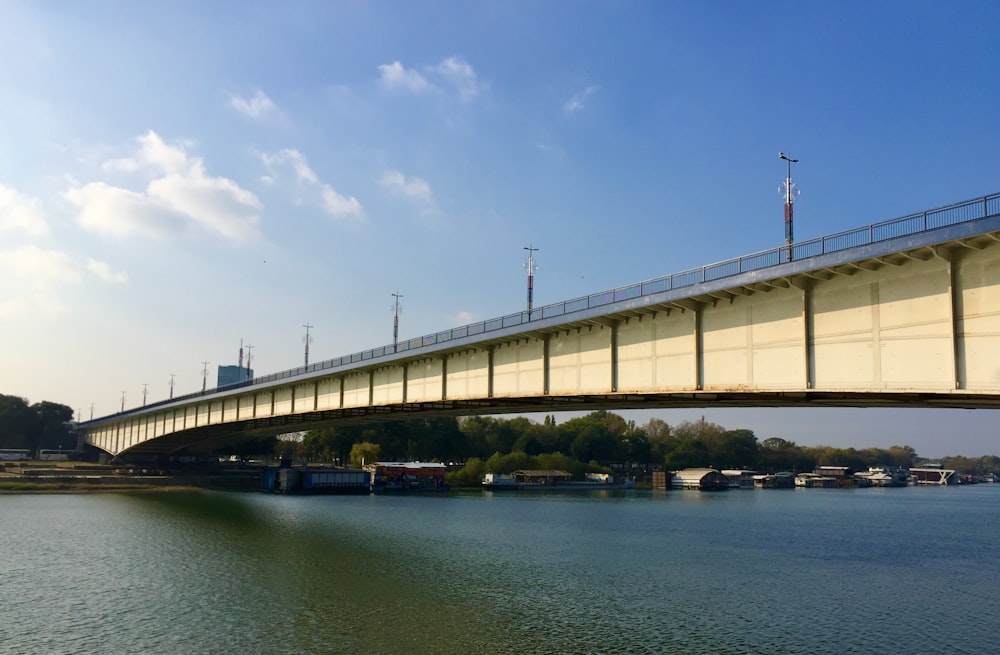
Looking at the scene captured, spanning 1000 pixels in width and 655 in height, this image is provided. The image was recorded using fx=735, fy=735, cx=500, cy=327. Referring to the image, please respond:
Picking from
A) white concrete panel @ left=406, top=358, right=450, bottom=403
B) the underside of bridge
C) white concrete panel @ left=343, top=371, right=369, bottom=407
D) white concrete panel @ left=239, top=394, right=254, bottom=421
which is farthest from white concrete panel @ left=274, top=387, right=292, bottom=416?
white concrete panel @ left=406, top=358, right=450, bottom=403

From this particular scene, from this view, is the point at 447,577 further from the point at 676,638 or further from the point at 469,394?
the point at 676,638

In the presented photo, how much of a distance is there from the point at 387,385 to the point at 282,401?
2444cm

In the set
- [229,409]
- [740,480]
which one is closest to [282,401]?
[229,409]

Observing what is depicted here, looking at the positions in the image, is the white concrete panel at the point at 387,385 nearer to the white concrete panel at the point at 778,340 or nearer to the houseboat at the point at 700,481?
the white concrete panel at the point at 778,340

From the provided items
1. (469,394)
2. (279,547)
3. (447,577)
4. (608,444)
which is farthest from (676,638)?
(608,444)

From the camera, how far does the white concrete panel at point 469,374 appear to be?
50656 millimetres

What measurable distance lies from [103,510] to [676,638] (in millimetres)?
69872

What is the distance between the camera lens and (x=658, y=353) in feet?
123

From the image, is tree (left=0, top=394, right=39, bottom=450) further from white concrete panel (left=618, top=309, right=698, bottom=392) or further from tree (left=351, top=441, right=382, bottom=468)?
white concrete panel (left=618, top=309, right=698, bottom=392)

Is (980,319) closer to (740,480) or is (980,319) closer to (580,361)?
(580,361)

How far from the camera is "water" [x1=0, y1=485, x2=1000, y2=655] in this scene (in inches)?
1223

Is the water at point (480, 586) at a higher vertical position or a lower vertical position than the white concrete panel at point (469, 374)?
lower

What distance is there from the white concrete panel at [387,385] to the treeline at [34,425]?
526 ft

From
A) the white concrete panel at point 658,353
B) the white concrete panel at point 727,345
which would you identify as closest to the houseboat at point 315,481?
the white concrete panel at point 658,353
